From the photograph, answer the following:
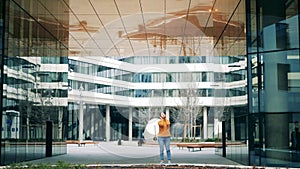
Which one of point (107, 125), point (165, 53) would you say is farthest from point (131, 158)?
point (107, 125)

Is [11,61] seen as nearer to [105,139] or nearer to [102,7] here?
[102,7]

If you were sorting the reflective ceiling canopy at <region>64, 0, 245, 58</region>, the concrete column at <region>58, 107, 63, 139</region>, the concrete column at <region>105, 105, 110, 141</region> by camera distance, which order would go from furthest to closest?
the concrete column at <region>105, 105, 110, 141</region>, the concrete column at <region>58, 107, 63, 139</region>, the reflective ceiling canopy at <region>64, 0, 245, 58</region>

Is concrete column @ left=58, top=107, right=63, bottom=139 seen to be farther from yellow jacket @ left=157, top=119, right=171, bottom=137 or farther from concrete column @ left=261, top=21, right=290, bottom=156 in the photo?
concrete column @ left=261, top=21, right=290, bottom=156

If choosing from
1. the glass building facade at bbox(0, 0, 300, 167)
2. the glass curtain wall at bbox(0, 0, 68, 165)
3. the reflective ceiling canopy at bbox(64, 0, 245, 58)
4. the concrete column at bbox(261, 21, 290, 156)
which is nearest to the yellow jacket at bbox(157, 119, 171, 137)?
the glass building facade at bbox(0, 0, 300, 167)

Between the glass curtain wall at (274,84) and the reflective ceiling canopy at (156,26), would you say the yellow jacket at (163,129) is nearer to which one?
the glass curtain wall at (274,84)

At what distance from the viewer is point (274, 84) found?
14617 mm

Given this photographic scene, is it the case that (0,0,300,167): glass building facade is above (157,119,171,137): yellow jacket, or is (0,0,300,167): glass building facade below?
above

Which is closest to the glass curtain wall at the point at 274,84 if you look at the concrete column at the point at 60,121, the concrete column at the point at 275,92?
the concrete column at the point at 275,92

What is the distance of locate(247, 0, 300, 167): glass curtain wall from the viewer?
1402cm

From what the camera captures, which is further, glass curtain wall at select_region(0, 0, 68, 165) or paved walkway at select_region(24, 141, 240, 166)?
paved walkway at select_region(24, 141, 240, 166)

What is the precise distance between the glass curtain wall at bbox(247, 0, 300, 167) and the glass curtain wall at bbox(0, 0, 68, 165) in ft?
26.3

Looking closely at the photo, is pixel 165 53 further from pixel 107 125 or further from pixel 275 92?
pixel 107 125

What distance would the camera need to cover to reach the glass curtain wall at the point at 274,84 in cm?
1402

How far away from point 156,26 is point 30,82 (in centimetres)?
749
